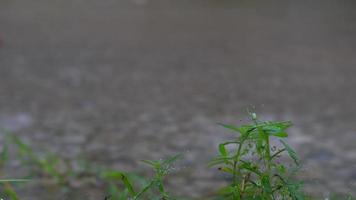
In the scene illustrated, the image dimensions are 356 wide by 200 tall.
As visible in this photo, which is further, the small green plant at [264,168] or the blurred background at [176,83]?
the blurred background at [176,83]

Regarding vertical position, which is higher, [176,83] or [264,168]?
[176,83]

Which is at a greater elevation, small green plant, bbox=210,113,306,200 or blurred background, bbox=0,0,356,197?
blurred background, bbox=0,0,356,197

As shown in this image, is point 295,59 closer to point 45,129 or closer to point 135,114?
point 135,114

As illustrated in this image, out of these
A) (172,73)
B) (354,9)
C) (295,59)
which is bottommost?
(172,73)

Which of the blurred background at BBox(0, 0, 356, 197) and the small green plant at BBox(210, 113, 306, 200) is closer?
the small green plant at BBox(210, 113, 306, 200)

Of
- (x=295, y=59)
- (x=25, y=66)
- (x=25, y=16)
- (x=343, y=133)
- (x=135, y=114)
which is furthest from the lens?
(x=25, y=16)

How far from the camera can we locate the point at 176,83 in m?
3.41

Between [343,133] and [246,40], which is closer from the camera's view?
[343,133]

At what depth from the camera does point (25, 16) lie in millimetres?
5406

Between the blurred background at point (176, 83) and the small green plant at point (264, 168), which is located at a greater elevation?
the blurred background at point (176, 83)

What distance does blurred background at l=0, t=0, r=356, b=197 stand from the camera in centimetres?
240

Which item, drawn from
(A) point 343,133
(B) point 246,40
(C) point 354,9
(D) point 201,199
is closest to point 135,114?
(A) point 343,133

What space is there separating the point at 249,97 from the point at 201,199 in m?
1.49

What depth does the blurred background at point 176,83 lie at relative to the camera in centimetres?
240
